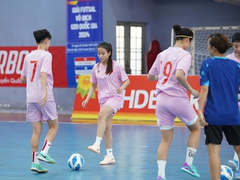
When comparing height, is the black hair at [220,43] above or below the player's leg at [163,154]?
above

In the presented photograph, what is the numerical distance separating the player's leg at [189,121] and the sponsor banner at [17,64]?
44.4 ft

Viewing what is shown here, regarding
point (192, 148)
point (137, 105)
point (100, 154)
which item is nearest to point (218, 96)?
point (192, 148)

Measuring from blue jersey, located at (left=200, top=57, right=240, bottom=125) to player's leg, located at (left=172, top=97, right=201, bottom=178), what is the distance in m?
0.70

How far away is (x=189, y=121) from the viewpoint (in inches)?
344

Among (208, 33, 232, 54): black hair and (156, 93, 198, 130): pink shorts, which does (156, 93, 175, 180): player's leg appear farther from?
(208, 33, 232, 54): black hair

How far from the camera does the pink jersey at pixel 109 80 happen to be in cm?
1052

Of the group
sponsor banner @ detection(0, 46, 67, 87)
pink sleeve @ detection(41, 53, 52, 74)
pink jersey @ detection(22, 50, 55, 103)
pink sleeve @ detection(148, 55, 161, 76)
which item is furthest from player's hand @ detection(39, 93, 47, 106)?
sponsor banner @ detection(0, 46, 67, 87)

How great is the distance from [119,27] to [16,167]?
1479 cm

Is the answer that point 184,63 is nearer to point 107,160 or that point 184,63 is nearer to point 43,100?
point 43,100

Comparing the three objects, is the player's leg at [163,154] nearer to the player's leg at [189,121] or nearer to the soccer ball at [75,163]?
the player's leg at [189,121]

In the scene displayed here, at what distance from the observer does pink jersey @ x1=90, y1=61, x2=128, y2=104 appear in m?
10.5

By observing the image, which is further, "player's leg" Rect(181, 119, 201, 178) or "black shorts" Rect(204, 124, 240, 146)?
"player's leg" Rect(181, 119, 201, 178)

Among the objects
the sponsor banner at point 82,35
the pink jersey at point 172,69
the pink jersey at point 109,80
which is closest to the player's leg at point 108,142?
the pink jersey at point 109,80

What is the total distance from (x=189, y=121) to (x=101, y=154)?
3.47 meters
